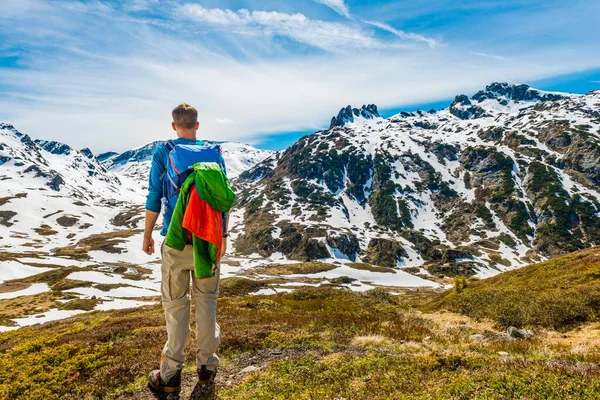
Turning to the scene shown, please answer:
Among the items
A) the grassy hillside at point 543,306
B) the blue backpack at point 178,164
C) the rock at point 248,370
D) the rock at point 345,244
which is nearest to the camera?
the blue backpack at point 178,164

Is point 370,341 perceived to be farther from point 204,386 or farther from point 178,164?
point 178,164

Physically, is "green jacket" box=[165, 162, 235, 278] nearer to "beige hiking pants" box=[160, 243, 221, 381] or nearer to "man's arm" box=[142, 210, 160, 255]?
"beige hiking pants" box=[160, 243, 221, 381]

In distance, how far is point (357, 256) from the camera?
18788cm

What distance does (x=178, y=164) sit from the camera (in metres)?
6.61

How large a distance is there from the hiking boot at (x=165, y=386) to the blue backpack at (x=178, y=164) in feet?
9.76

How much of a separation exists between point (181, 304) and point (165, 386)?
1.68 meters

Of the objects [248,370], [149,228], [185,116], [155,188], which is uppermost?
[185,116]

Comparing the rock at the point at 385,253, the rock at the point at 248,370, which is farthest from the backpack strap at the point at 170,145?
the rock at the point at 385,253

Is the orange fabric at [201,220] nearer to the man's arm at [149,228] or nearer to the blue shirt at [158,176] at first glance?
the man's arm at [149,228]

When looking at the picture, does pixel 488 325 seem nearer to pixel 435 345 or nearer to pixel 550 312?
A: pixel 550 312

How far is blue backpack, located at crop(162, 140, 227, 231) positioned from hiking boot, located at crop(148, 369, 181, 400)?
9.76 ft

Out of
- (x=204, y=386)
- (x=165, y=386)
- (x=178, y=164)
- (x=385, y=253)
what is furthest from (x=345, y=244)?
(x=178, y=164)

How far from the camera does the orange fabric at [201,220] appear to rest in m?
6.11

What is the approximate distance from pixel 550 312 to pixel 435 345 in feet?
25.8
